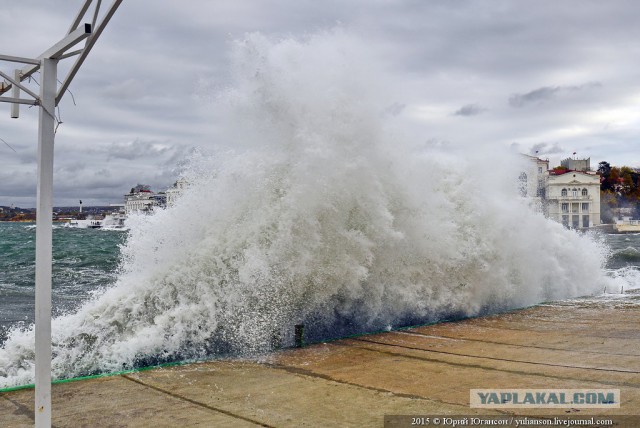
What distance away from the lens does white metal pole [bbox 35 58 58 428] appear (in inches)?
151

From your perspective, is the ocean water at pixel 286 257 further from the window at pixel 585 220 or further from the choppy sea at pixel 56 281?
the window at pixel 585 220

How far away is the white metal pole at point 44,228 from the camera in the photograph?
12.6 ft

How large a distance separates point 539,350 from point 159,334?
4998 millimetres

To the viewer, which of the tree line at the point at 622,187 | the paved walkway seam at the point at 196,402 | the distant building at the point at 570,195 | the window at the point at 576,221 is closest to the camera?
the paved walkway seam at the point at 196,402

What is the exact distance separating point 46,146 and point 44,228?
542 millimetres

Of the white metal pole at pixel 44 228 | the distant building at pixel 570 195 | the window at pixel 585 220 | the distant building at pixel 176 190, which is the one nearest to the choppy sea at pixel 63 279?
the distant building at pixel 176 190

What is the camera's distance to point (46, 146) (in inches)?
152

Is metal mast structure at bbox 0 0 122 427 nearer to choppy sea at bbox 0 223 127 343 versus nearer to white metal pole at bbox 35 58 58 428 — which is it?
white metal pole at bbox 35 58 58 428

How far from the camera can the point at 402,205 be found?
10172 mm

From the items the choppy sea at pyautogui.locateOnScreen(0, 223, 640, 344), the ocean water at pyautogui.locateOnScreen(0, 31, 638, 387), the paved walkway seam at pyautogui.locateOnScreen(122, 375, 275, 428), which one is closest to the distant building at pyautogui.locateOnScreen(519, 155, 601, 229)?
the choppy sea at pyautogui.locateOnScreen(0, 223, 640, 344)

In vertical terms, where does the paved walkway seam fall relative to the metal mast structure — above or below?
below

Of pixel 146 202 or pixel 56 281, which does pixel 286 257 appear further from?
pixel 146 202

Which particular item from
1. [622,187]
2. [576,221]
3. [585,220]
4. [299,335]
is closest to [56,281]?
[299,335]

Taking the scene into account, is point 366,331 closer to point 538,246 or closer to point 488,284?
point 488,284
